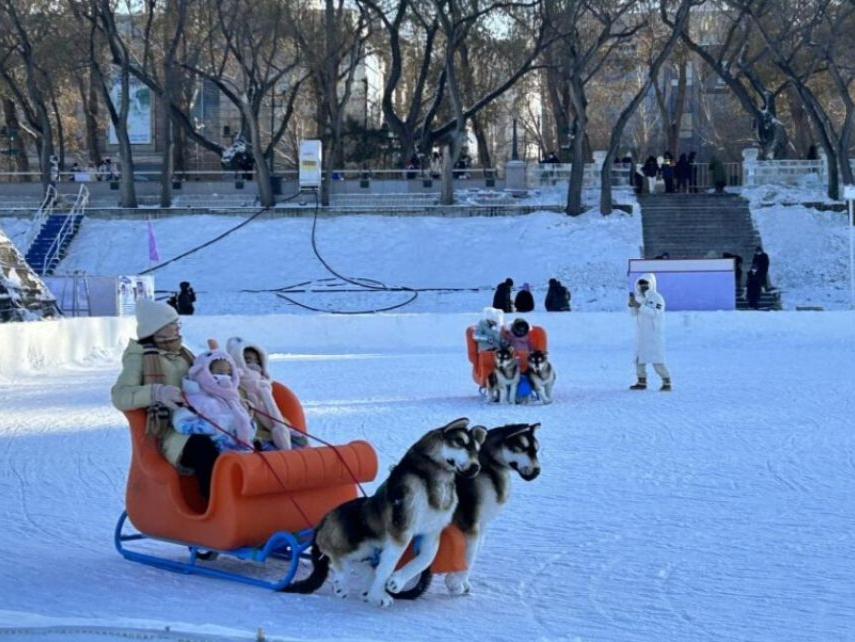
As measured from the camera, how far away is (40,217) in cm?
4238

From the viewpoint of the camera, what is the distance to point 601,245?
39125 mm

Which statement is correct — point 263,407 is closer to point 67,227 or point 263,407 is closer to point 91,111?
point 67,227

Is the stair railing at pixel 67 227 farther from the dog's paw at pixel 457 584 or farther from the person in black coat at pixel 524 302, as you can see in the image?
the dog's paw at pixel 457 584

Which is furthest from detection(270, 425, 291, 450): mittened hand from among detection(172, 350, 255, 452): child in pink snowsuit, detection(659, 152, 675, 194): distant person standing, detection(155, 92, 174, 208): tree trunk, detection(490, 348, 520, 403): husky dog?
detection(659, 152, 675, 194): distant person standing

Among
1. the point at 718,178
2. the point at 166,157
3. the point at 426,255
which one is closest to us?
the point at 426,255

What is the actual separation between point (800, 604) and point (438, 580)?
68.7 inches

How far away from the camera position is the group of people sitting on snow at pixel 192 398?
7305 millimetres

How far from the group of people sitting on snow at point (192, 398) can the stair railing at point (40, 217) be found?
3391 cm

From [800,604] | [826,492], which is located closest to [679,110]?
[826,492]

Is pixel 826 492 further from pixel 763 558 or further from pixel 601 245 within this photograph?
pixel 601 245

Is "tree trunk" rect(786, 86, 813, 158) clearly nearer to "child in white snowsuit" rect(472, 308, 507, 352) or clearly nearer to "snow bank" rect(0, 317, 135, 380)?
"snow bank" rect(0, 317, 135, 380)

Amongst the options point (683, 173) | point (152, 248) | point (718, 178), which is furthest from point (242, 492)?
point (683, 173)

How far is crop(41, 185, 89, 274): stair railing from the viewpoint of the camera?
39.7 meters

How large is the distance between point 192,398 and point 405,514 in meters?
1.60
